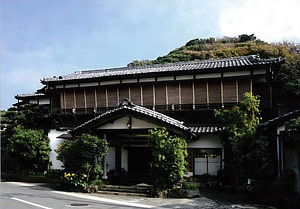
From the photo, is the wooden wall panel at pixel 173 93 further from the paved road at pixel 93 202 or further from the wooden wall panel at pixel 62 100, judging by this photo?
the wooden wall panel at pixel 62 100

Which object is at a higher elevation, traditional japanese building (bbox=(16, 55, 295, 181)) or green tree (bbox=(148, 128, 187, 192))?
traditional japanese building (bbox=(16, 55, 295, 181))

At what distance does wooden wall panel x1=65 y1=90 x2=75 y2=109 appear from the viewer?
74.5 feet

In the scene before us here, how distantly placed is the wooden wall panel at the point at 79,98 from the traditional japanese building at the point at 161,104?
7 centimetres

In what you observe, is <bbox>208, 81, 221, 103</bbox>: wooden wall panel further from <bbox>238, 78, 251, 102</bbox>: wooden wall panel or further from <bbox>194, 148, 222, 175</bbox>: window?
<bbox>194, 148, 222, 175</bbox>: window

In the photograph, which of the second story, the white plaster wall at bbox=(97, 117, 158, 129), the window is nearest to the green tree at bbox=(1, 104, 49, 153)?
the second story

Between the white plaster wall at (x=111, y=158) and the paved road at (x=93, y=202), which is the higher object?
the white plaster wall at (x=111, y=158)

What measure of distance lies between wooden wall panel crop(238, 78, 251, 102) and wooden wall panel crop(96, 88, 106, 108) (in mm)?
8909

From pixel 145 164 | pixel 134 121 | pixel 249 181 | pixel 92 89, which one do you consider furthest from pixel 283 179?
pixel 92 89

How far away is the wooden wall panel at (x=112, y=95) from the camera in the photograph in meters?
21.5

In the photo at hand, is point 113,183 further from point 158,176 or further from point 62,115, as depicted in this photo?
point 62,115

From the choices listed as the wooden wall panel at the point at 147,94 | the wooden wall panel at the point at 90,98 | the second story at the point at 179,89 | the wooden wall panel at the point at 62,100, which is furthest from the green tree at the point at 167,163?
the wooden wall panel at the point at 62,100

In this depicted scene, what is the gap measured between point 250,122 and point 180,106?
4910mm

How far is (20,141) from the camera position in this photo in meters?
20.6

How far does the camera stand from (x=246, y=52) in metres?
42.6
